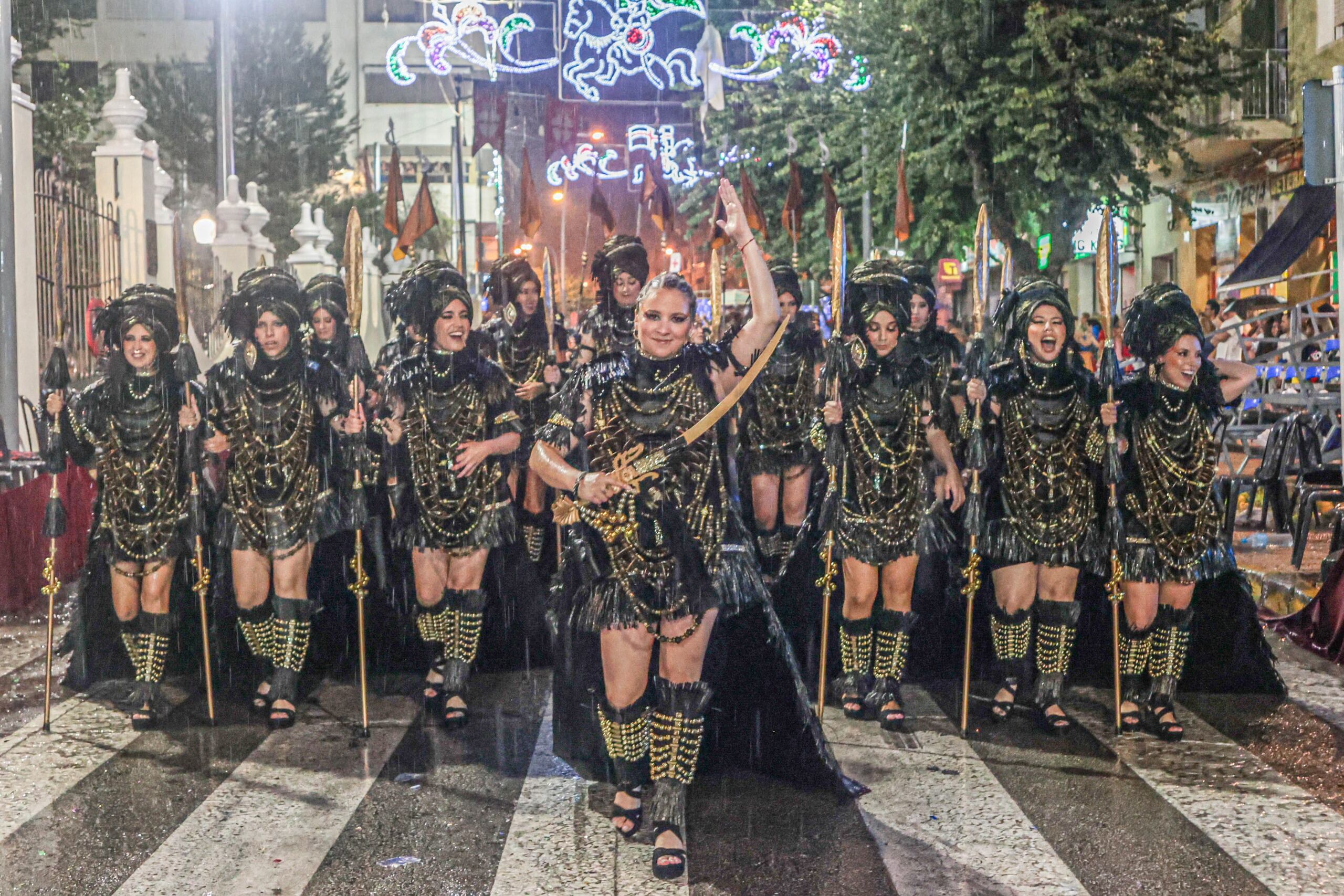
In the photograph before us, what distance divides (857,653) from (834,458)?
3.26 feet

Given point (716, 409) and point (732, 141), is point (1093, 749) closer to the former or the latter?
point (716, 409)

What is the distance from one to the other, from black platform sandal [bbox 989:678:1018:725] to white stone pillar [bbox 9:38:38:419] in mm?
11124

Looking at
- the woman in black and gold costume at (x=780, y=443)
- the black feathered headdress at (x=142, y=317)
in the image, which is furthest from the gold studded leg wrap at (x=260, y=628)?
the woman in black and gold costume at (x=780, y=443)

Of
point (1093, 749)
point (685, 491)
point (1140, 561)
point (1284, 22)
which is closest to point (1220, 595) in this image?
point (1140, 561)

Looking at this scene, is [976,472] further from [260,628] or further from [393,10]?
[393,10]

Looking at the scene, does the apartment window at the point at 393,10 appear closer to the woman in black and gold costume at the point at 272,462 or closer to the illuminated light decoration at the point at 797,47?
the illuminated light decoration at the point at 797,47

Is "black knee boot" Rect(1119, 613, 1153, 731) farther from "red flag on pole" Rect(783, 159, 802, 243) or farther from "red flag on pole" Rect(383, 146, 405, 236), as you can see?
"red flag on pole" Rect(783, 159, 802, 243)

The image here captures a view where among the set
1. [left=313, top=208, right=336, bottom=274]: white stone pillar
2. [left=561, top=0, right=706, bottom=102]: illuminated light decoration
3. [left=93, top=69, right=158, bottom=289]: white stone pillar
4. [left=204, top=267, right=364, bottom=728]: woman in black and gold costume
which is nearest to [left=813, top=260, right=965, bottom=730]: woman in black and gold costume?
[left=204, top=267, right=364, bottom=728]: woman in black and gold costume

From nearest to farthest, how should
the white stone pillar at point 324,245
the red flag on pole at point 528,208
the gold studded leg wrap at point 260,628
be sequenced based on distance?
the gold studded leg wrap at point 260,628
the red flag on pole at point 528,208
the white stone pillar at point 324,245

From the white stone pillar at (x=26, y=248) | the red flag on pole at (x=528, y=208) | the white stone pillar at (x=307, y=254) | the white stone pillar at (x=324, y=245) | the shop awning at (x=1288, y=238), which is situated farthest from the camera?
the white stone pillar at (x=324, y=245)

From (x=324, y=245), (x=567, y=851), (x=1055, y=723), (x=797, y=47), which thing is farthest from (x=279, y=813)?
(x=324, y=245)

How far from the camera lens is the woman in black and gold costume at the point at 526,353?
893 centimetres

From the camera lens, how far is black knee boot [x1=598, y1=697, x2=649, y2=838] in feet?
17.4

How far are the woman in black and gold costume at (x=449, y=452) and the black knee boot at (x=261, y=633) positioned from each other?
0.73 m
